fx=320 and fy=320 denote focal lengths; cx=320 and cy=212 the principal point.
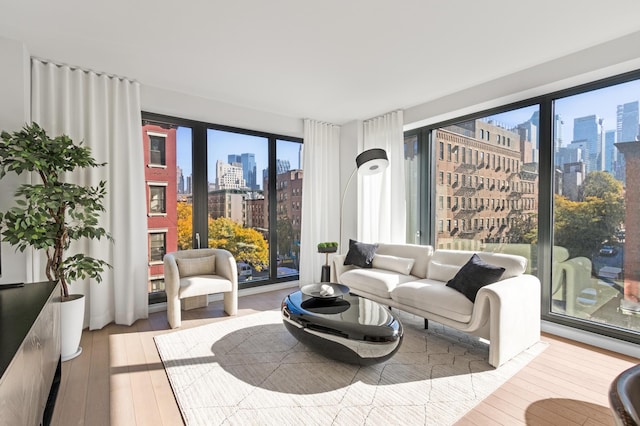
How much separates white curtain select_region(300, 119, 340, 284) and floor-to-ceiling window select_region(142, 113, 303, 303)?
0.22m

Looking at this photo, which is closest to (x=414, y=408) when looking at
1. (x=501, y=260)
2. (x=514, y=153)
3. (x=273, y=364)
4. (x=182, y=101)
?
(x=273, y=364)

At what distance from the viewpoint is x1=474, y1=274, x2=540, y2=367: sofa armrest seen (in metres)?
2.44

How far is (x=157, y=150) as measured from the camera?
12.9 feet

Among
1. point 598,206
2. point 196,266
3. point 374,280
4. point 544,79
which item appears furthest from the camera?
point 196,266

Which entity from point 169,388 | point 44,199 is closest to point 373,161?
point 169,388

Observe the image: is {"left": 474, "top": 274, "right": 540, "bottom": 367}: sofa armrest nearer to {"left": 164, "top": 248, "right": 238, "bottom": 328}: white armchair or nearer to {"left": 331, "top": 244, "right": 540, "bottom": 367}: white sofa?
{"left": 331, "top": 244, "right": 540, "bottom": 367}: white sofa

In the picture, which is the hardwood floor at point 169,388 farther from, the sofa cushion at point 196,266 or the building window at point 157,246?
the building window at point 157,246

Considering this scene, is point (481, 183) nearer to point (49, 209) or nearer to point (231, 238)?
point (231, 238)

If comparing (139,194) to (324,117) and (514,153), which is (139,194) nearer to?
(324,117)

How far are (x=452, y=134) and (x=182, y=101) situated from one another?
11.5 feet

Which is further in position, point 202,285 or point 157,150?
point 157,150

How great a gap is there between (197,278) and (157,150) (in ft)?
5.58

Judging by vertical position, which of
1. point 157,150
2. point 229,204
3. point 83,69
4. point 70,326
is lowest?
point 70,326

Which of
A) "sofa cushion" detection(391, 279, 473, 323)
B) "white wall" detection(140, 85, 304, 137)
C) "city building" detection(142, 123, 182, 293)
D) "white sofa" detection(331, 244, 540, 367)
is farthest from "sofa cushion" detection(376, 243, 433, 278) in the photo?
"city building" detection(142, 123, 182, 293)
